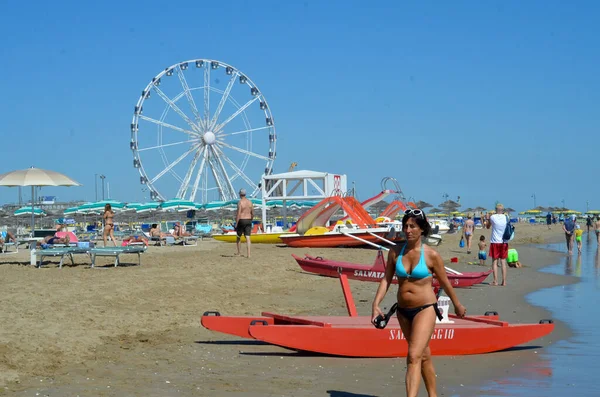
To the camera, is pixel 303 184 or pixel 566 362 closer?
pixel 566 362

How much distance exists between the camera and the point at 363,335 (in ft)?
23.5

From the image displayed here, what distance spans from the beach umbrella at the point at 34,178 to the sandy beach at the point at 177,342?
562 centimetres

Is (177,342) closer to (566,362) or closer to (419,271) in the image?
(419,271)

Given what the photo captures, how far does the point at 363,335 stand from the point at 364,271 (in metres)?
6.65

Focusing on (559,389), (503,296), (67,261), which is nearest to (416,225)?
(559,389)

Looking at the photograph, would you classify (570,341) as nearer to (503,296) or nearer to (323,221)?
(503,296)

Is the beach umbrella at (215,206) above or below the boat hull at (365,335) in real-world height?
below

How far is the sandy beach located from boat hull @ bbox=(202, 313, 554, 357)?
11cm

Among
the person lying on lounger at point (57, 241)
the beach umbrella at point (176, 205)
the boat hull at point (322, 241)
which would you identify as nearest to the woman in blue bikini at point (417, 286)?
the person lying on lounger at point (57, 241)

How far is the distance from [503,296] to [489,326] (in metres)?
5.66

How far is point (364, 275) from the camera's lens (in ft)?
45.4

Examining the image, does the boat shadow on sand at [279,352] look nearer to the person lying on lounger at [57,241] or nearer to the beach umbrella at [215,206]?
the person lying on lounger at [57,241]

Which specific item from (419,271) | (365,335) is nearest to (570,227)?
(365,335)

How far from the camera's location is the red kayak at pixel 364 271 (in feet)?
43.8
